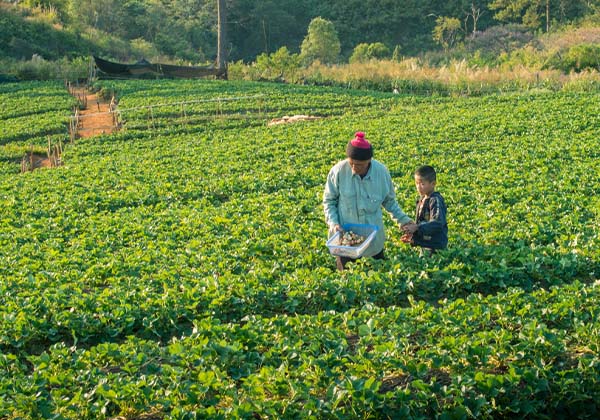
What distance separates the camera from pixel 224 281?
8688 mm

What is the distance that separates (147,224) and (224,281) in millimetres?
4310

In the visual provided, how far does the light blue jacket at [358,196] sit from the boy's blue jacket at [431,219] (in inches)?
10.9

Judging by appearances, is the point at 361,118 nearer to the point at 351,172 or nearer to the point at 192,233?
the point at 192,233

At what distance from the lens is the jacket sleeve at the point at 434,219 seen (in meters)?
8.55

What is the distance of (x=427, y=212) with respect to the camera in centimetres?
867

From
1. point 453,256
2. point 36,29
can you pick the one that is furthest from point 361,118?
point 36,29

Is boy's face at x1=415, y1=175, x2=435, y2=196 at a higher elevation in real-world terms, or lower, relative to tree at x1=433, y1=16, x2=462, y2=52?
lower

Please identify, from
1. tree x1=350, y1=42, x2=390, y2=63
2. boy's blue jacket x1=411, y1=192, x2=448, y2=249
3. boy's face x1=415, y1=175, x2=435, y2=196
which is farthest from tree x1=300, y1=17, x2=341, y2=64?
boy's face x1=415, y1=175, x2=435, y2=196

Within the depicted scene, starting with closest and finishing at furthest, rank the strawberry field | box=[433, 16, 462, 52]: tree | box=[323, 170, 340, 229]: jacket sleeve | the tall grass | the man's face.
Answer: the strawberry field, the man's face, box=[323, 170, 340, 229]: jacket sleeve, the tall grass, box=[433, 16, 462, 52]: tree

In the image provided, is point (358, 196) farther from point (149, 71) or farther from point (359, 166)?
point (149, 71)

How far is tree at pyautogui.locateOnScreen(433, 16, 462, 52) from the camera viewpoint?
57.2 m

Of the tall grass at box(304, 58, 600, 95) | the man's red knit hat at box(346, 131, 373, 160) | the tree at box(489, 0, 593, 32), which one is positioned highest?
the tree at box(489, 0, 593, 32)

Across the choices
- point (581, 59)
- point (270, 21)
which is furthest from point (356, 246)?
point (270, 21)

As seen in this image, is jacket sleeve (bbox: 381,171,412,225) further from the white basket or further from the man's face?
the man's face
